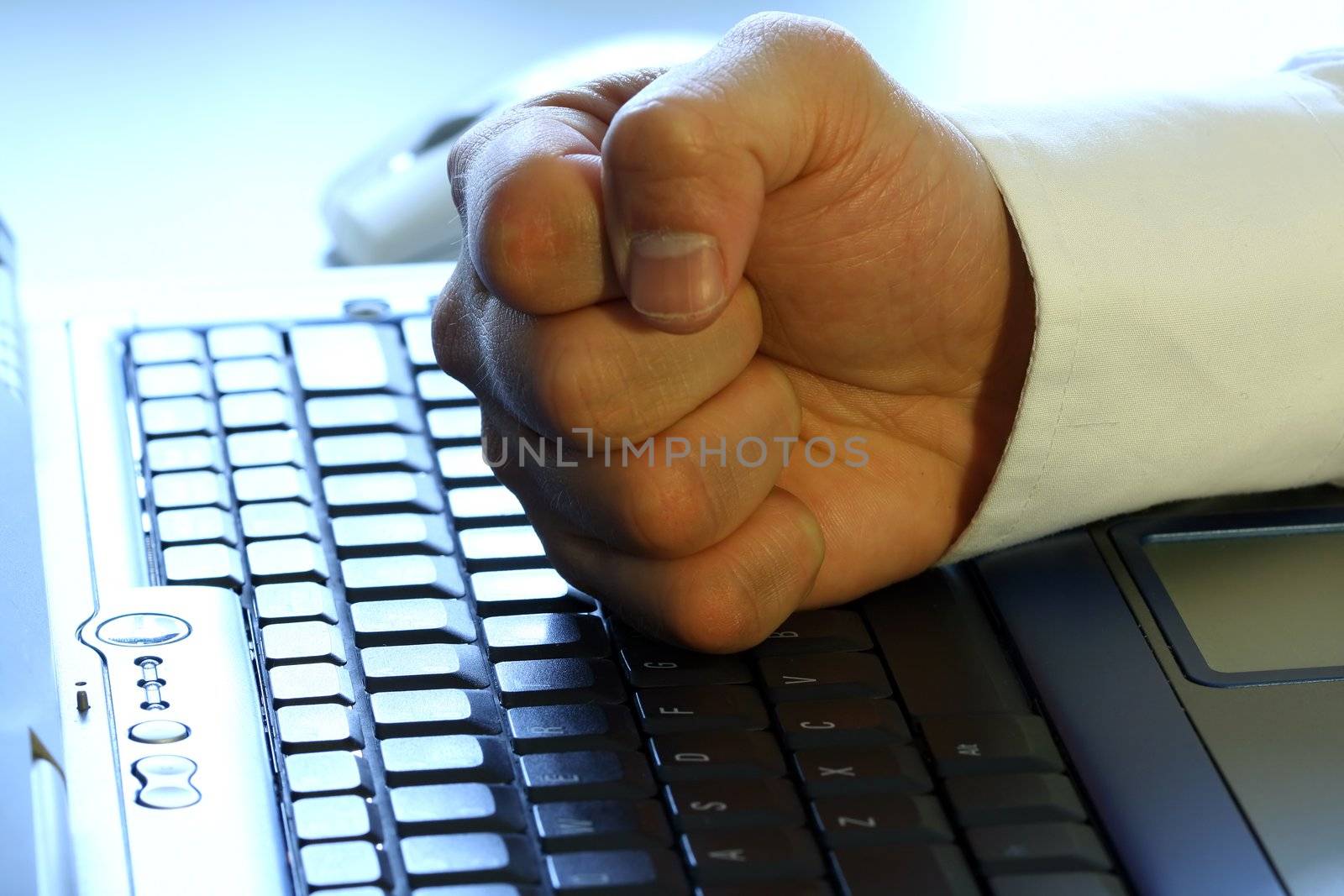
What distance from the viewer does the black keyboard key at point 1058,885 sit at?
0.32m

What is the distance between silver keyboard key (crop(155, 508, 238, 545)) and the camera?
0.43 meters

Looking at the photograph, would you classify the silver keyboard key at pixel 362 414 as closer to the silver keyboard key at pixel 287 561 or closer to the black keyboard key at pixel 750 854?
the silver keyboard key at pixel 287 561

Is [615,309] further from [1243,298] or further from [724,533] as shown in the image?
[1243,298]

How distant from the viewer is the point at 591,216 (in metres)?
0.38

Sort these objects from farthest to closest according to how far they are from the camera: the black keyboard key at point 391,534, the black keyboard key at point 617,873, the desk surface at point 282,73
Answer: the desk surface at point 282,73 < the black keyboard key at point 391,534 < the black keyboard key at point 617,873

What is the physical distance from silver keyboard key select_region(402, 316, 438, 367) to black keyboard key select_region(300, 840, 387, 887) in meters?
0.21

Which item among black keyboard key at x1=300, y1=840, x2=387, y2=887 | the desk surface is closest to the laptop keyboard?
black keyboard key at x1=300, y1=840, x2=387, y2=887

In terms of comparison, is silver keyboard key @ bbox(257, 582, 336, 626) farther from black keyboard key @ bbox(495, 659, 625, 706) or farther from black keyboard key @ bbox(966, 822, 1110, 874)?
black keyboard key @ bbox(966, 822, 1110, 874)

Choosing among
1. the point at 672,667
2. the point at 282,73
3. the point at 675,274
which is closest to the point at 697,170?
the point at 675,274

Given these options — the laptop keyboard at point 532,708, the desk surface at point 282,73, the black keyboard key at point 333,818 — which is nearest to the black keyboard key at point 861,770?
the laptop keyboard at point 532,708

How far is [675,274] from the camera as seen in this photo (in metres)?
0.37

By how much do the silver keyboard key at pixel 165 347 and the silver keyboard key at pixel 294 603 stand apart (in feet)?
0.42

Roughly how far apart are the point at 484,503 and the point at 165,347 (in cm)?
13

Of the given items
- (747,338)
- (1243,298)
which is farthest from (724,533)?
(1243,298)
